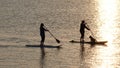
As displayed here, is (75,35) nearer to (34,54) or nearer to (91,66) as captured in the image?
(34,54)

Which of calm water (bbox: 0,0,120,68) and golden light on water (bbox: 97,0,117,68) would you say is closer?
calm water (bbox: 0,0,120,68)

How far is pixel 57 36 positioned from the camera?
5472 cm

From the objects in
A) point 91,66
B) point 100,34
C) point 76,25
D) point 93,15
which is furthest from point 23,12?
point 91,66

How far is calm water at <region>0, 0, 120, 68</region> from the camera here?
42.7 metres

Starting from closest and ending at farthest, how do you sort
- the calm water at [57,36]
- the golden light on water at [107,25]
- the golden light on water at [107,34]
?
the calm water at [57,36] → the golden light on water at [107,34] → the golden light on water at [107,25]

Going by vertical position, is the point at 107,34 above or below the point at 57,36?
below

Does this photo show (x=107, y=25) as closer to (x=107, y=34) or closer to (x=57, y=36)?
(x=107, y=34)

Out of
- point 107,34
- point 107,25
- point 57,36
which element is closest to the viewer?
point 57,36

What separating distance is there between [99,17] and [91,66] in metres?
37.4

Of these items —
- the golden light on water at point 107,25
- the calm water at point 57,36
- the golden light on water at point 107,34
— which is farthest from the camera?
the golden light on water at point 107,25

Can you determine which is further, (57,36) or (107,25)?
(107,25)

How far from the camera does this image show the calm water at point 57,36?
42688 millimetres

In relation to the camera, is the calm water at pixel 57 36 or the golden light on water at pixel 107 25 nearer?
the calm water at pixel 57 36

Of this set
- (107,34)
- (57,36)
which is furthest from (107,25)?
(57,36)
